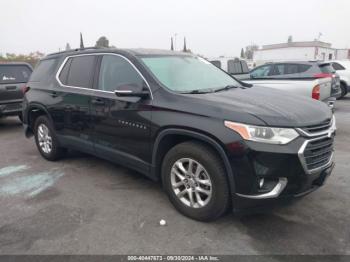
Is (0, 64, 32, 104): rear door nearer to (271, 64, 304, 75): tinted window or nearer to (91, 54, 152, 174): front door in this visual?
(91, 54, 152, 174): front door

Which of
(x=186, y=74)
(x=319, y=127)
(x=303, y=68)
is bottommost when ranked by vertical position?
(x=319, y=127)

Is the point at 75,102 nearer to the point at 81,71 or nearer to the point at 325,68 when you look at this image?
the point at 81,71

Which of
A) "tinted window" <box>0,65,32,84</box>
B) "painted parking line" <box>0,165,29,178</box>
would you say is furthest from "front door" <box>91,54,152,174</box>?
"tinted window" <box>0,65,32,84</box>

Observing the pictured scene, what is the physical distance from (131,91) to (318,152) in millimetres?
1981

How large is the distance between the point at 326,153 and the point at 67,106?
345 centimetres

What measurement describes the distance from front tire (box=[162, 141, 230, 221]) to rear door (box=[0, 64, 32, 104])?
6.00m

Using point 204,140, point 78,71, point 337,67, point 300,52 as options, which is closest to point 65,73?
point 78,71

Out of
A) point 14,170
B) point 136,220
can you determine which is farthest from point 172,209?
point 14,170

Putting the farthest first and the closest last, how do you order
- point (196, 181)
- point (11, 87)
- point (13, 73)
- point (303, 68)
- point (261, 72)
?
1. point (261, 72)
2. point (303, 68)
3. point (13, 73)
4. point (11, 87)
5. point (196, 181)

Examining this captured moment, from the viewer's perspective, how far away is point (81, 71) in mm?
4539

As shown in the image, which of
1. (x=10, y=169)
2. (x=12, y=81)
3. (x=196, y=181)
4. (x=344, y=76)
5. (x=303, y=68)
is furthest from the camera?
(x=344, y=76)

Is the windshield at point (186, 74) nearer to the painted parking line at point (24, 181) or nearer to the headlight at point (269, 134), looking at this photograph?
the headlight at point (269, 134)

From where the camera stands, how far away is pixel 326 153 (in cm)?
314

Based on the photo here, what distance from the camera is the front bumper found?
2744mm
